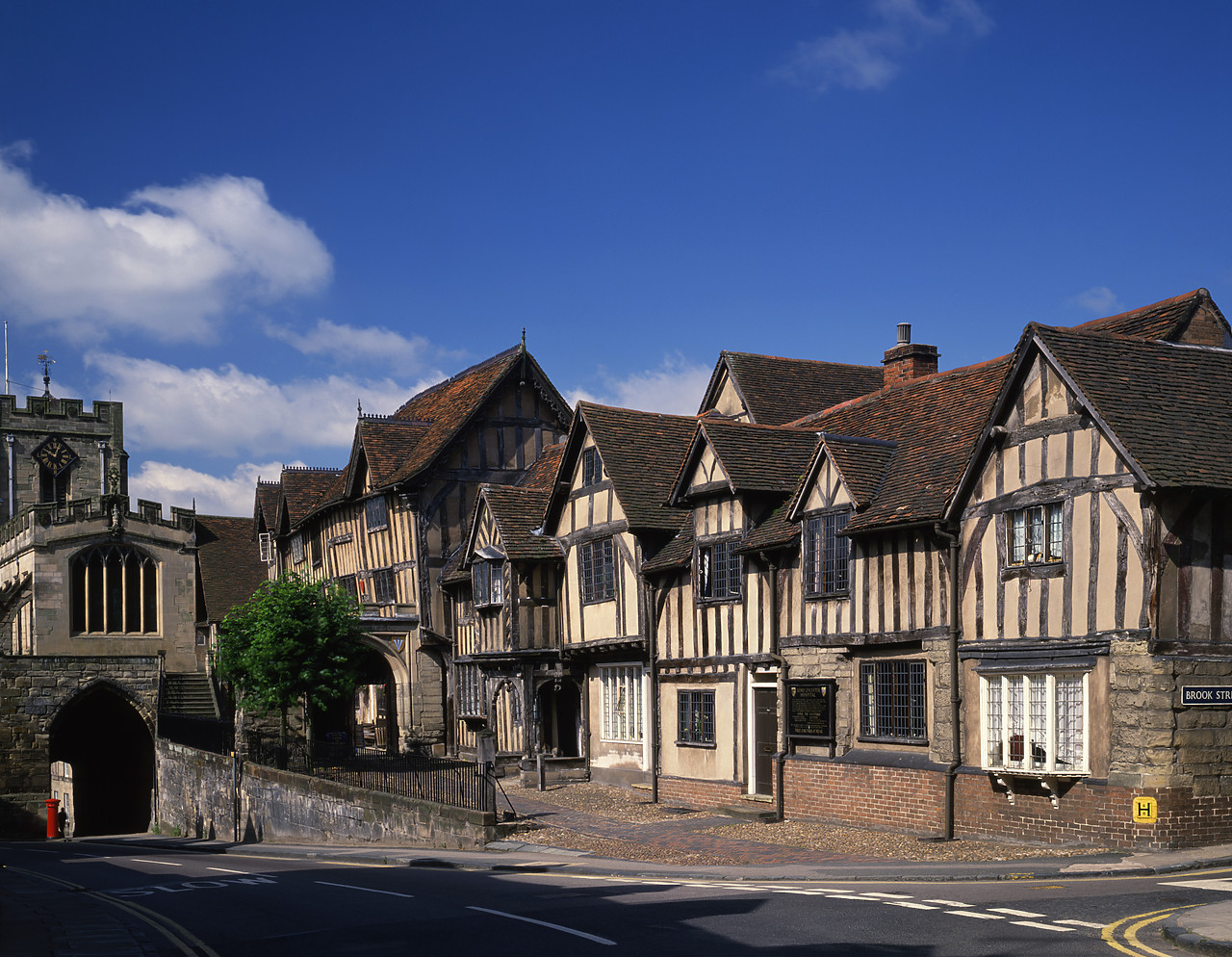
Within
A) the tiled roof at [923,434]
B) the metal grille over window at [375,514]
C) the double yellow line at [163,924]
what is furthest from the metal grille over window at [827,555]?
A: the metal grille over window at [375,514]

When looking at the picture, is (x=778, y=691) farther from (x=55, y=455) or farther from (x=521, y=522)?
(x=55, y=455)

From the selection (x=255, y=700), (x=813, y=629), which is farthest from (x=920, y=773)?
(x=255, y=700)

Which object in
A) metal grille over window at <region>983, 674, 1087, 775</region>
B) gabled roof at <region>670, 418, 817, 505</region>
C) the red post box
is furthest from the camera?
the red post box

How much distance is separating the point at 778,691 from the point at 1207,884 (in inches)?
431

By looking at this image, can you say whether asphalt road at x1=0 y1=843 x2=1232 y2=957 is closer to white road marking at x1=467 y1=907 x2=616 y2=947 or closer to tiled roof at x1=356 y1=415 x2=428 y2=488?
white road marking at x1=467 y1=907 x2=616 y2=947

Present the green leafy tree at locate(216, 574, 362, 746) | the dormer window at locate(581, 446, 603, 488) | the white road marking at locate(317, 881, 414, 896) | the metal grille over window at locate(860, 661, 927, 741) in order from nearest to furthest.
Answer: the white road marking at locate(317, 881, 414, 896) → the metal grille over window at locate(860, 661, 927, 741) → the dormer window at locate(581, 446, 603, 488) → the green leafy tree at locate(216, 574, 362, 746)

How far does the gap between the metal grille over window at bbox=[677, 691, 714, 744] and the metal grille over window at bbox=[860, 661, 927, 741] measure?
4944 millimetres

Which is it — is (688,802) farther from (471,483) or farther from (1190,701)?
(471,483)

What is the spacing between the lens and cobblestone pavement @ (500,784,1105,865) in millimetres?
18984

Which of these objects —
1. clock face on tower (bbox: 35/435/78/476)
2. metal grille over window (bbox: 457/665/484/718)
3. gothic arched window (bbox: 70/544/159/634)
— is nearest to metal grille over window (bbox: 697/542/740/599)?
metal grille over window (bbox: 457/665/484/718)

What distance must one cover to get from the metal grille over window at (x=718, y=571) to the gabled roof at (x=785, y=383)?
6.33 meters

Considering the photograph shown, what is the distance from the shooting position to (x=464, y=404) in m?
41.0

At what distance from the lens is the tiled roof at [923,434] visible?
70.2 feet

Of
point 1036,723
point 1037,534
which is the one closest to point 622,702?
point 1036,723
